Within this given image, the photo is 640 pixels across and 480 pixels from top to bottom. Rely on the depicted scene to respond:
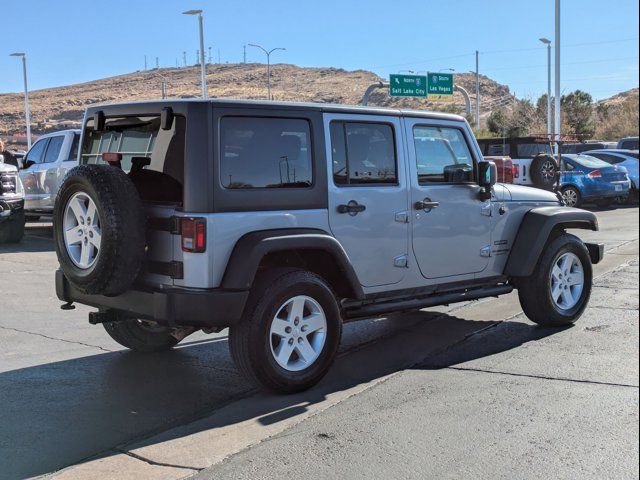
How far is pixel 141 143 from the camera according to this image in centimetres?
509

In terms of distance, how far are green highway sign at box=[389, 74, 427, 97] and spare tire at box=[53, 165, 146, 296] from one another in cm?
3583

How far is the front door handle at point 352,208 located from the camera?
5.25 m

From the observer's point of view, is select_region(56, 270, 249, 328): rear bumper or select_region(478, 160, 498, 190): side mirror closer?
select_region(56, 270, 249, 328): rear bumper

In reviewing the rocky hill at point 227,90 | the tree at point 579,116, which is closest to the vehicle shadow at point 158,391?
the tree at point 579,116

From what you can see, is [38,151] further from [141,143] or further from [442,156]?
[442,156]

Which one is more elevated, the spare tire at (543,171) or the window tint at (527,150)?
the window tint at (527,150)

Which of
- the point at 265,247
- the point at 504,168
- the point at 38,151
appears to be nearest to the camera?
the point at 265,247

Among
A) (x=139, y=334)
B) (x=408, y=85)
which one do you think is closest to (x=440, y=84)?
(x=408, y=85)

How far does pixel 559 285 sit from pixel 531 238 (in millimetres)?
608

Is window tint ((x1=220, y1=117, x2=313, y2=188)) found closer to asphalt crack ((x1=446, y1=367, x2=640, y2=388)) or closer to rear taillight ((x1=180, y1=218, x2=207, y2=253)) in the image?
rear taillight ((x1=180, y1=218, x2=207, y2=253))

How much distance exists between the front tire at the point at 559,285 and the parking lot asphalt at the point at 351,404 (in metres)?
0.16

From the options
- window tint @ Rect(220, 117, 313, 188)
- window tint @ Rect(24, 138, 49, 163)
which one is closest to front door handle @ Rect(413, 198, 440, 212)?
window tint @ Rect(220, 117, 313, 188)

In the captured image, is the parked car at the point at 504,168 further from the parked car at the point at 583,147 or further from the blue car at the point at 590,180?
the parked car at the point at 583,147

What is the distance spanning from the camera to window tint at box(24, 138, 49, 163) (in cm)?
1463
